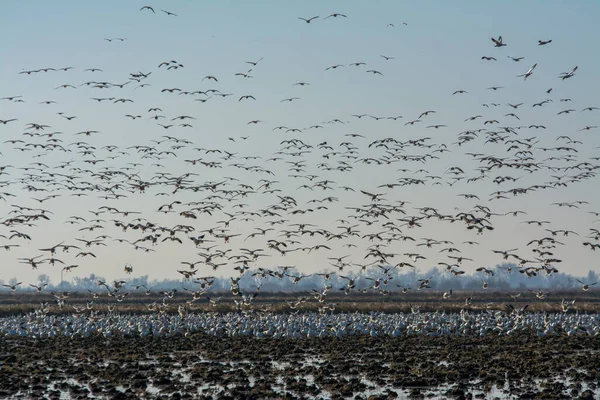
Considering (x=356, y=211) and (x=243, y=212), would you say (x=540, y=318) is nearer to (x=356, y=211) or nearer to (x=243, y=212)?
(x=356, y=211)

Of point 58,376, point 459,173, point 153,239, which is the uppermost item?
point 459,173

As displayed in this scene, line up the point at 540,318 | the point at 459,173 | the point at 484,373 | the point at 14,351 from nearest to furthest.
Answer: the point at 484,373 < the point at 14,351 < the point at 459,173 < the point at 540,318

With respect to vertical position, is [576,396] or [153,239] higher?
[153,239]

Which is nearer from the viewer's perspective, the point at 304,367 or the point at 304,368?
the point at 304,368

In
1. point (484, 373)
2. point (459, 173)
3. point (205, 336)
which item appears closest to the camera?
point (484, 373)

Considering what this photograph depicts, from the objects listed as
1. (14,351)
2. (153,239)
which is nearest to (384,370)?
(153,239)

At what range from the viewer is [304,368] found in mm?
40188

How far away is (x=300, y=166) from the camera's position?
56656 millimetres

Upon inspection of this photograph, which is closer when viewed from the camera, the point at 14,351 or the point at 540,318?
the point at 14,351

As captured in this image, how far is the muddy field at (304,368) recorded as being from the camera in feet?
112

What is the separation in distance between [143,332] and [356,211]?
16.0m

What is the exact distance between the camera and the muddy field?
34.0 m

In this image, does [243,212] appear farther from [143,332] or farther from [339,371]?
[339,371]

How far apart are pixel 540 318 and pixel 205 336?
27.4 meters
